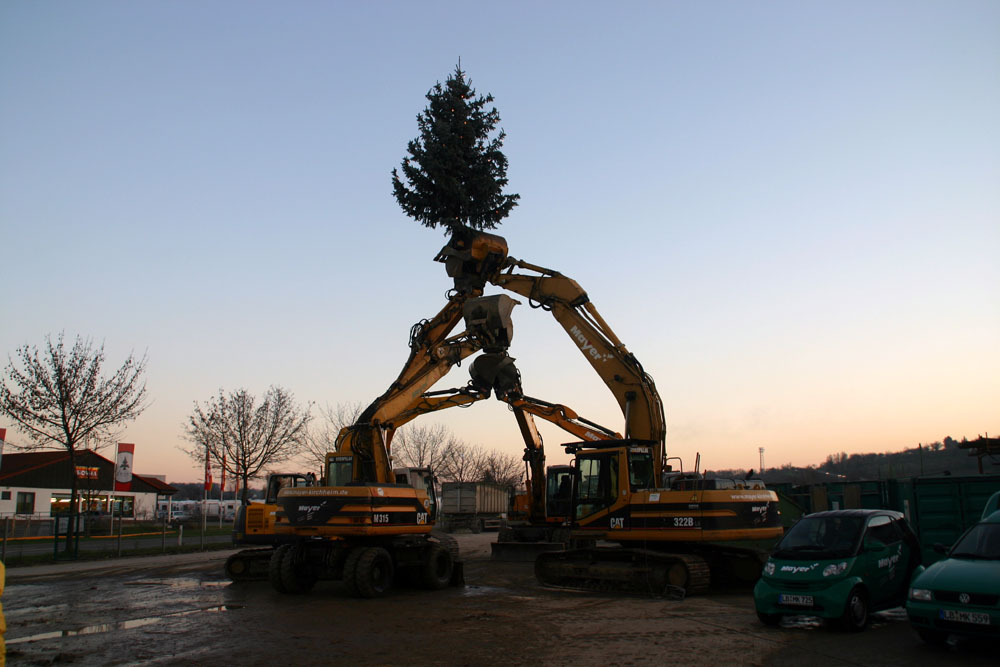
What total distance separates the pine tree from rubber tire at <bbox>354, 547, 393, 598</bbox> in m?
9.86

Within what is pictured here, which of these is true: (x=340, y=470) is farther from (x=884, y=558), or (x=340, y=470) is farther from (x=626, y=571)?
(x=884, y=558)

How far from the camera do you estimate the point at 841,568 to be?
11094mm

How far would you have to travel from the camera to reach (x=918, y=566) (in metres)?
12.3

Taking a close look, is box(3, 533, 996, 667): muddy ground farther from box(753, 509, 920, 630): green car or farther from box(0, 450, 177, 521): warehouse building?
box(0, 450, 177, 521): warehouse building

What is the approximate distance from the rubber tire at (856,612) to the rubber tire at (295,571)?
1111 cm

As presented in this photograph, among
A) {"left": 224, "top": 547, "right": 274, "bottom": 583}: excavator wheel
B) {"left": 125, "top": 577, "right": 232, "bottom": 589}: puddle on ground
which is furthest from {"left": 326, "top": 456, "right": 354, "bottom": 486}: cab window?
{"left": 125, "top": 577, "right": 232, "bottom": 589}: puddle on ground

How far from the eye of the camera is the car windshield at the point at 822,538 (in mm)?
11547

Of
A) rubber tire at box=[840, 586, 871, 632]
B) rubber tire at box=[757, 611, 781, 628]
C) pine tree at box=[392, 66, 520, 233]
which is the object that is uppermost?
pine tree at box=[392, 66, 520, 233]

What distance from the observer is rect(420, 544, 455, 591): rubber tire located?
17.4 meters

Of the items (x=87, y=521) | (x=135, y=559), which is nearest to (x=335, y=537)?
(x=135, y=559)

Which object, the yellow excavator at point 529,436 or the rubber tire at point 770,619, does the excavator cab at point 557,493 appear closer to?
the yellow excavator at point 529,436

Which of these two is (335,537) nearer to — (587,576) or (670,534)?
(587,576)

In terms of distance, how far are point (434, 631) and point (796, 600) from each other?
5.51 m

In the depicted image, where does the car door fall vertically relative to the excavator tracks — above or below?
above
